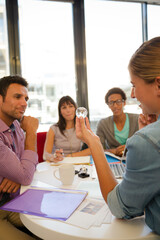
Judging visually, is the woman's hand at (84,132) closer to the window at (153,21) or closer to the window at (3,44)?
the window at (3,44)

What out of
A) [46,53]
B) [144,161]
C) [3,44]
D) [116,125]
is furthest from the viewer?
[46,53]

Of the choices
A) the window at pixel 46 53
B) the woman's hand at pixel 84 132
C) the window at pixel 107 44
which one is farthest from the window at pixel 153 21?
the woman's hand at pixel 84 132

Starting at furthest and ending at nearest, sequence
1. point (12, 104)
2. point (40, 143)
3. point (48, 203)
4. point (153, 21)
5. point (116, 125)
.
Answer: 1. point (153, 21)
2. point (116, 125)
3. point (40, 143)
4. point (12, 104)
5. point (48, 203)

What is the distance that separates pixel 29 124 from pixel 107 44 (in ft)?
8.50

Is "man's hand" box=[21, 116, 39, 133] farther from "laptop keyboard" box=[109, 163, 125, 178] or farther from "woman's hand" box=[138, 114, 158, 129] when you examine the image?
"woman's hand" box=[138, 114, 158, 129]

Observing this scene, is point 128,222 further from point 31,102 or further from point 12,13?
point 12,13

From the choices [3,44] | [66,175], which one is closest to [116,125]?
[66,175]

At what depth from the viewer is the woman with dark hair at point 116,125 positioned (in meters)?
2.53

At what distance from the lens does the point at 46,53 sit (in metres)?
3.39

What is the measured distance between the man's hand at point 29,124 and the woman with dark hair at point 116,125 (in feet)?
3.62

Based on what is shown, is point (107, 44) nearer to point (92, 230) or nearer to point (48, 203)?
point (48, 203)

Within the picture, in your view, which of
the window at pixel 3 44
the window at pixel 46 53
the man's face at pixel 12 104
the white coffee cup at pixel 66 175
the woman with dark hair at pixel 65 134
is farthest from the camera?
the window at pixel 46 53

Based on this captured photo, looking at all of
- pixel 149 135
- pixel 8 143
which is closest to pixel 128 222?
pixel 149 135

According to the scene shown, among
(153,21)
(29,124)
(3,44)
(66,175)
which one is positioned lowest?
(66,175)
